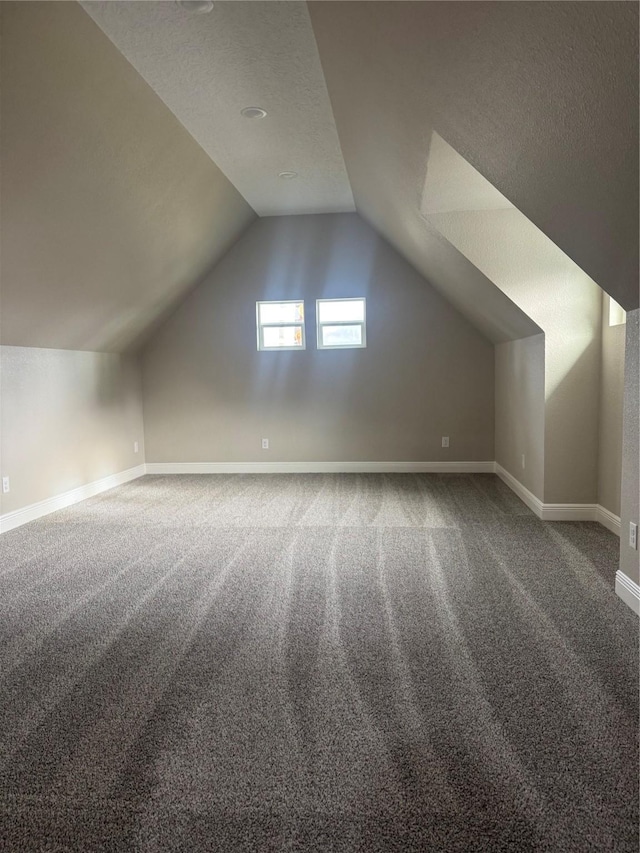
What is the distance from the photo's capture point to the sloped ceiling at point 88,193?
270 cm

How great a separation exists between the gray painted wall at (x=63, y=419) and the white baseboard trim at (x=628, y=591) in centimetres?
428

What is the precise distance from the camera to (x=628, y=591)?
278 centimetres

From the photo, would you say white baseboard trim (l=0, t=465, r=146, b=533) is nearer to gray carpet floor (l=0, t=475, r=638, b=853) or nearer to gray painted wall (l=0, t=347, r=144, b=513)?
gray painted wall (l=0, t=347, r=144, b=513)

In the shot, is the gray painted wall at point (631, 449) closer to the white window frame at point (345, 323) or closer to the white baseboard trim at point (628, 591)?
the white baseboard trim at point (628, 591)

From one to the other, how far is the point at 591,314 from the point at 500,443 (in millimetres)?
2246

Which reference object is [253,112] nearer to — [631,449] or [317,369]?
[631,449]

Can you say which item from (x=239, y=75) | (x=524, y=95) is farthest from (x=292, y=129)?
(x=524, y=95)

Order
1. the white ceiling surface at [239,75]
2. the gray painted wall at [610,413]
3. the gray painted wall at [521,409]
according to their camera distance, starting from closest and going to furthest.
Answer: the white ceiling surface at [239,75]
the gray painted wall at [610,413]
the gray painted wall at [521,409]

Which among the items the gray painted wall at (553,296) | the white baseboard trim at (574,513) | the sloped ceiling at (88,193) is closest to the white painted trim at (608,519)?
the white baseboard trim at (574,513)

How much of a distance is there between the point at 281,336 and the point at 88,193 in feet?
10.5

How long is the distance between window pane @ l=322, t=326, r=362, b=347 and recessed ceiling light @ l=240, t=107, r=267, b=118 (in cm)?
303

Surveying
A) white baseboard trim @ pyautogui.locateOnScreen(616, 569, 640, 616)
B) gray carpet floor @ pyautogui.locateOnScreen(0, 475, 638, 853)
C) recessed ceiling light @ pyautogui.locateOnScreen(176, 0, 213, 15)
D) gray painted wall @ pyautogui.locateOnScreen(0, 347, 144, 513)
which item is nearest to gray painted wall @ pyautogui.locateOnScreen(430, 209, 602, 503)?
gray carpet floor @ pyautogui.locateOnScreen(0, 475, 638, 853)

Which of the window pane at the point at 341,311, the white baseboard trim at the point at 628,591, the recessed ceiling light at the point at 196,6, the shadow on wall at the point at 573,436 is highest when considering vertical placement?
the recessed ceiling light at the point at 196,6

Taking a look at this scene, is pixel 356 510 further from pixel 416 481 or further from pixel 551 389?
pixel 551 389
